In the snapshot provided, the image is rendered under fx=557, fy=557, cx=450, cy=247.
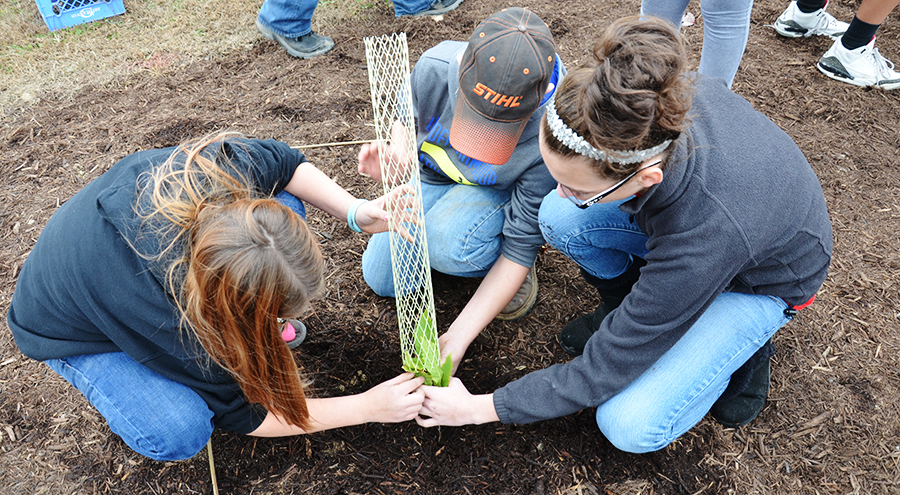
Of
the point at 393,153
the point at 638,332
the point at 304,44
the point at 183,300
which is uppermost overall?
the point at 183,300

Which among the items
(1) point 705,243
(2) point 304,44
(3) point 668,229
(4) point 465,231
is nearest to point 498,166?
(4) point 465,231

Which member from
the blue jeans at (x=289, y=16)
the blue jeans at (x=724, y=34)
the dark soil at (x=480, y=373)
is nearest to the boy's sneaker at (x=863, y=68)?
the dark soil at (x=480, y=373)

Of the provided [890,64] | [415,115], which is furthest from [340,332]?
[890,64]

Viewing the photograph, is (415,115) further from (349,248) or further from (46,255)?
(46,255)

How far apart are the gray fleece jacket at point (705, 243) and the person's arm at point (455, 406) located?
51mm

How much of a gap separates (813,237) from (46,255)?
208 cm

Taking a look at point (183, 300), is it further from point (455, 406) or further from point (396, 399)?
point (455, 406)

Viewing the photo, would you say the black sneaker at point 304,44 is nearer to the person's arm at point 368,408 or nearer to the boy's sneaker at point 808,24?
the person's arm at point 368,408

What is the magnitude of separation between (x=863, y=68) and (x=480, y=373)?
299 centimetres

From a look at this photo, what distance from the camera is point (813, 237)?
154 cm

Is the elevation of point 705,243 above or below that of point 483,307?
above

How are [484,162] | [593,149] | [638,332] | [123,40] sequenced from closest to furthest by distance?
1. [593,149]
2. [638,332]
3. [484,162]
4. [123,40]

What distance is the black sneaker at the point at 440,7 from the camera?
404 centimetres

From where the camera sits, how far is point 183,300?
1314 millimetres
